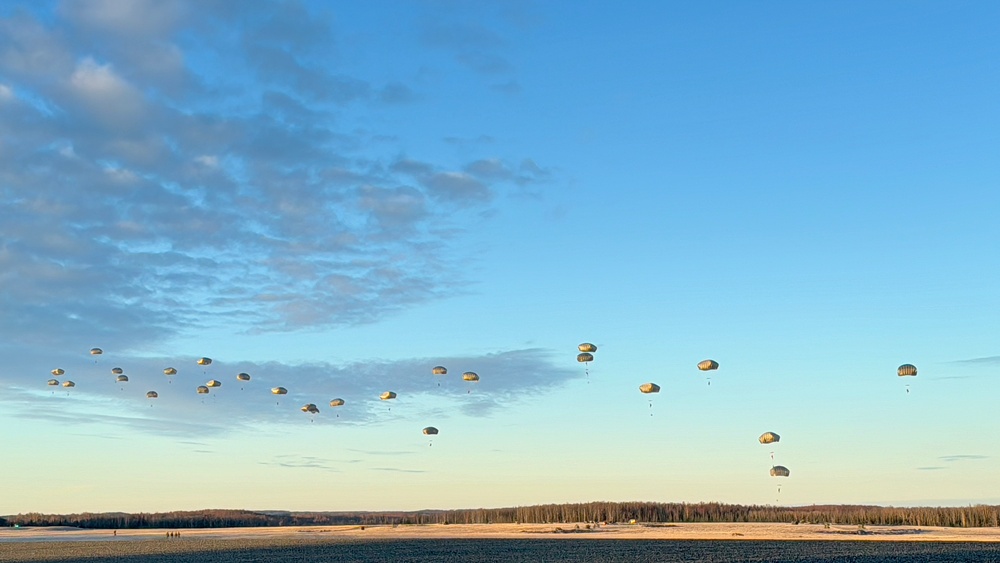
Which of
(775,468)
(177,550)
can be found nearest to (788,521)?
(775,468)

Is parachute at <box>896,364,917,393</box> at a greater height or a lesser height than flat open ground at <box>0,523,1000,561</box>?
greater

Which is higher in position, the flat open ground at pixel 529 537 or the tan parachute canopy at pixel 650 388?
the tan parachute canopy at pixel 650 388

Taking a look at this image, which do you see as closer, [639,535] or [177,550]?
[177,550]

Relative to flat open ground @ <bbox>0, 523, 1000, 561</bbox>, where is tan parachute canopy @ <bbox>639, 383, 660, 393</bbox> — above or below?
above

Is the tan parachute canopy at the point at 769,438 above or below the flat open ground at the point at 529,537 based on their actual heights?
above

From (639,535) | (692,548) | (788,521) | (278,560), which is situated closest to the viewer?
(278,560)

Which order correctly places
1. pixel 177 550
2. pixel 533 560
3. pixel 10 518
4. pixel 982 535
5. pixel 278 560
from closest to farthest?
pixel 533 560, pixel 278 560, pixel 177 550, pixel 982 535, pixel 10 518

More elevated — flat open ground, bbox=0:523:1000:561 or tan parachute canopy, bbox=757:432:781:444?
tan parachute canopy, bbox=757:432:781:444

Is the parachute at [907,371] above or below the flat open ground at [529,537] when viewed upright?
above

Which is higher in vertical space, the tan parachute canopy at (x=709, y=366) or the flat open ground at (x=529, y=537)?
the tan parachute canopy at (x=709, y=366)

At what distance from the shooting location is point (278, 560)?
6744 centimetres

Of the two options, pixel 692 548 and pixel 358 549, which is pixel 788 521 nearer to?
pixel 692 548

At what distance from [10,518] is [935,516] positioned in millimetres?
149492

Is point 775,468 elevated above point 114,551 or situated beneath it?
elevated above
